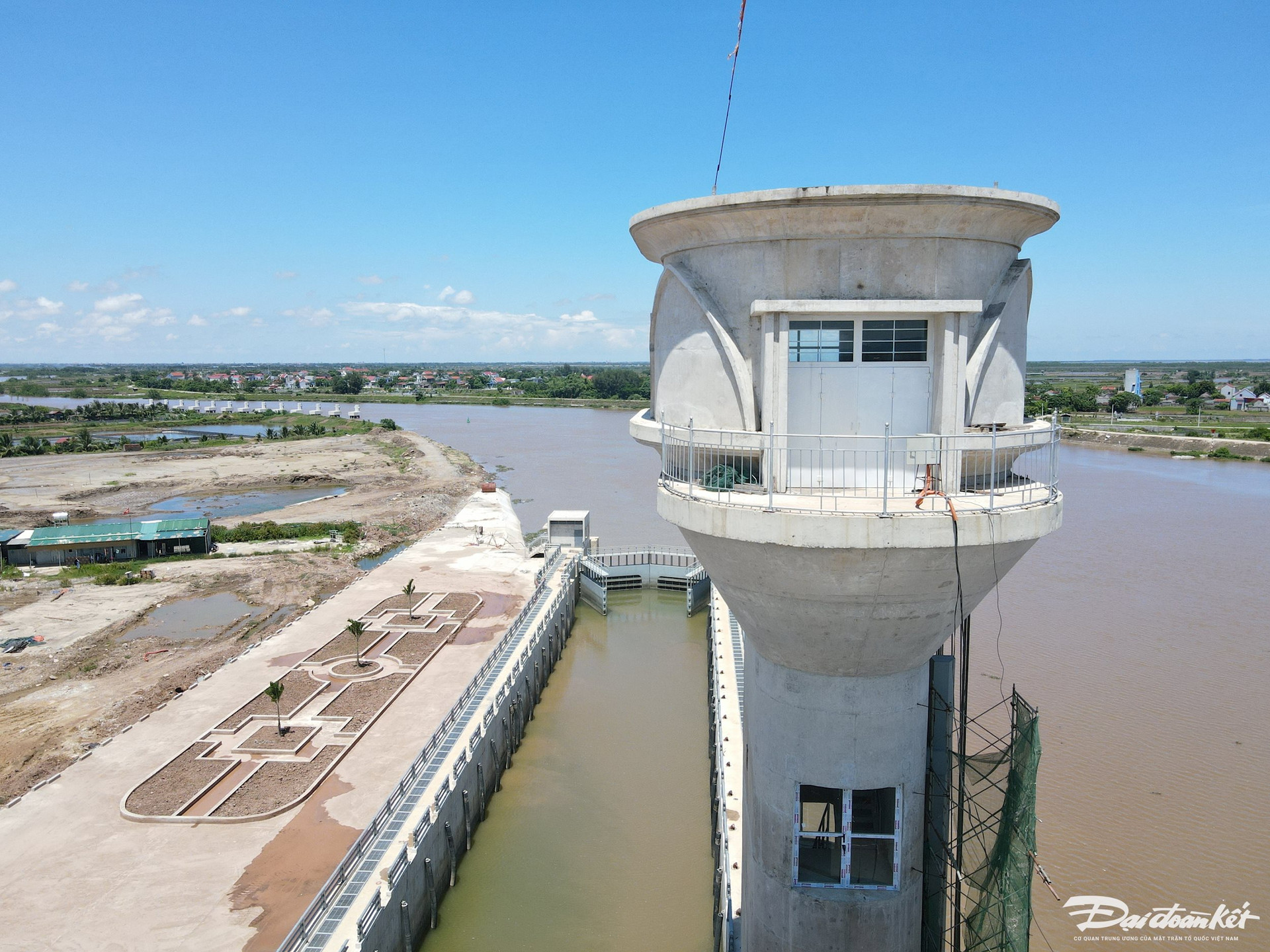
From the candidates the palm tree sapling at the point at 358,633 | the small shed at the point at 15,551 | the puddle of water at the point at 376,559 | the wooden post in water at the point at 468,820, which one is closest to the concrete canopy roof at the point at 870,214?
the wooden post in water at the point at 468,820

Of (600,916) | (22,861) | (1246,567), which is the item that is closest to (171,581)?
(22,861)

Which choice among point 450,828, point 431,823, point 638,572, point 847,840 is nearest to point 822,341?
point 847,840

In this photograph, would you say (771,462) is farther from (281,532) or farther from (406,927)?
(281,532)

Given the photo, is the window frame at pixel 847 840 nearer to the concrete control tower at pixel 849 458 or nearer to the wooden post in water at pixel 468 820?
the concrete control tower at pixel 849 458

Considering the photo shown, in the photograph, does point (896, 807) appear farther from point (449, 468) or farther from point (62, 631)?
point (449, 468)

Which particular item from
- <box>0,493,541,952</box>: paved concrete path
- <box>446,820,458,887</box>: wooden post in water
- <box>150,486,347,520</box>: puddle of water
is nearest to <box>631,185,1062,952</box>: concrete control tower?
<box>446,820,458,887</box>: wooden post in water
